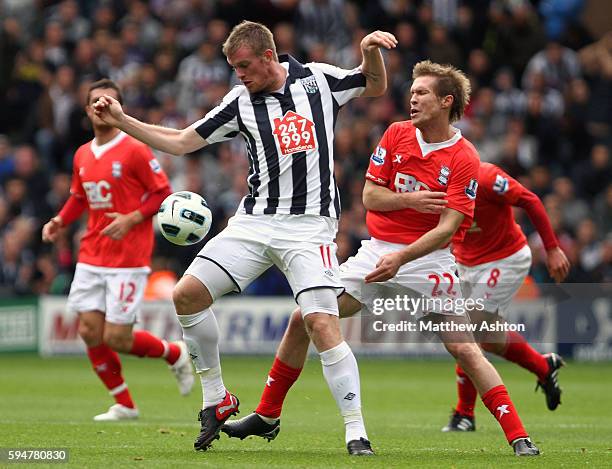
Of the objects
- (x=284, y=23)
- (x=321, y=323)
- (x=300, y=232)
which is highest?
(x=284, y=23)

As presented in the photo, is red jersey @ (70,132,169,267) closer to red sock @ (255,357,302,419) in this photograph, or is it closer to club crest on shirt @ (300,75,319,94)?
red sock @ (255,357,302,419)

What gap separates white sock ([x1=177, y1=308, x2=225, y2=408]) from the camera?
8.05 metres

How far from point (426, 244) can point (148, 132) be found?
192cm

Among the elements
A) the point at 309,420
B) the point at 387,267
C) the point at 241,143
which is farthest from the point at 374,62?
the point at 241,143

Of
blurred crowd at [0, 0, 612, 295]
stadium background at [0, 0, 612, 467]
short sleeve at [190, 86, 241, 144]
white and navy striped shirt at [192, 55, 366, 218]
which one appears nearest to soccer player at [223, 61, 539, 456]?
white and navy striped shirt at [192, 55, 366, 218]

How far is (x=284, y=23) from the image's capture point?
2256 cm

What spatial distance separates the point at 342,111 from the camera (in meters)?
21.3

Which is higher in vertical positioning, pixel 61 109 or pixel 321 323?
pixel 61 109

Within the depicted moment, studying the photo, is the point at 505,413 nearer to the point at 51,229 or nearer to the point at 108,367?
the point at 108,367

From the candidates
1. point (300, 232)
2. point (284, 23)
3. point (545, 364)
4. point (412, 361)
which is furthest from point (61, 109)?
point (300, 232)

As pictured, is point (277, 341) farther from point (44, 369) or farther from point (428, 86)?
point (428, 86)

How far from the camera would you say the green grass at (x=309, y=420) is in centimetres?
780

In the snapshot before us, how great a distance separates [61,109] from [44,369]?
639 cm

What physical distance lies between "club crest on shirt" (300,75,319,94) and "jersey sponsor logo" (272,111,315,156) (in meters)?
0.21
